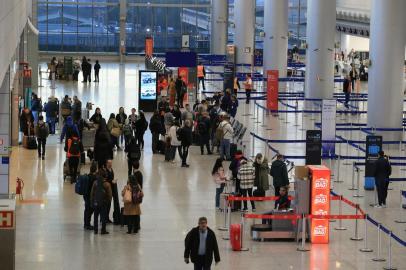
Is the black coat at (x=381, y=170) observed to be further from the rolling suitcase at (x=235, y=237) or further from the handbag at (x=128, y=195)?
the handbag at (x=128, y=195)

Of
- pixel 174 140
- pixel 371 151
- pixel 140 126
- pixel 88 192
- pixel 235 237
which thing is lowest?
pixel 235 237

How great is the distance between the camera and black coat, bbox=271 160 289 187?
24141 millimetres

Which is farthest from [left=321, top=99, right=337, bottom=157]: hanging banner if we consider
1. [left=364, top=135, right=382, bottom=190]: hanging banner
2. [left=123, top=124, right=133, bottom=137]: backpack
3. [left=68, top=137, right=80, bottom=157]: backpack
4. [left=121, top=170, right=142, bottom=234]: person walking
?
[left=121, top=170, right=142, bottom=234]: person walking

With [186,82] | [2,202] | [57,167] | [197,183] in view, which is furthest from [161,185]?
[186,82]

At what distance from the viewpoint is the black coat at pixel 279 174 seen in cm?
2414

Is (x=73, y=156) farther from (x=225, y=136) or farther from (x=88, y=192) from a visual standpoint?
(x=88, y=192)

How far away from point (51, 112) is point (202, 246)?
772 inches

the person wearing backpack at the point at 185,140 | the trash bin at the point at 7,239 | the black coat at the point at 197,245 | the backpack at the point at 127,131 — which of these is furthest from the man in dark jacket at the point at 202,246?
the backpack at the point at 127,131

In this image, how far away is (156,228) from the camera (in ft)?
72.4

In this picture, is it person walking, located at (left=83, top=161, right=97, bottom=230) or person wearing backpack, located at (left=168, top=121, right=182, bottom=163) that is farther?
person wearing backpack, located at (left=168, top=121, right=182, bottom=163)

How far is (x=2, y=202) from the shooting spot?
17.6 m

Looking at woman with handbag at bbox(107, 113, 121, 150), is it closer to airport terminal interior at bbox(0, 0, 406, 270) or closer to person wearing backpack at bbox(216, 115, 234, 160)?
airport terminal interior at bbox(0, 0, 406, 270)

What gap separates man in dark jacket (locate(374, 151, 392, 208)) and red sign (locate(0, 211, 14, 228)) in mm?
9904

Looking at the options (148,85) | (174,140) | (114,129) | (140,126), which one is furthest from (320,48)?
(174,140)
